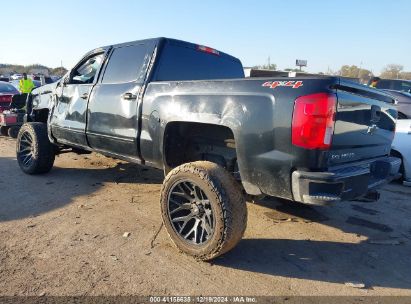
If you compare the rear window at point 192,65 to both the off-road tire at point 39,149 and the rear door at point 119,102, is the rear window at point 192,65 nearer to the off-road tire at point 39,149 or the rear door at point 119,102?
the rear door at point 119,102

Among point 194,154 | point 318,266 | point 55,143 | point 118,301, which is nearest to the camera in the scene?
point 118,301

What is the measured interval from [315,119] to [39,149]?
454cm

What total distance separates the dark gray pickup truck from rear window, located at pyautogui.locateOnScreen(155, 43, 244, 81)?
0.02 metres

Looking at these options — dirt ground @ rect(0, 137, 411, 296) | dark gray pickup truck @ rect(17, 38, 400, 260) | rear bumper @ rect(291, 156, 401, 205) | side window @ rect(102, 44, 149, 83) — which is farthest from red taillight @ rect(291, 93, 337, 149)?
side window @ rect(102, 44, 149, 83)

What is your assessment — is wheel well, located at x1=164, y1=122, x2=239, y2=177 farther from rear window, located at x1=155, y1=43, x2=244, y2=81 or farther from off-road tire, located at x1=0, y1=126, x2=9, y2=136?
off-road tire, located at x1=0, y1=126, x2=9, y2=136

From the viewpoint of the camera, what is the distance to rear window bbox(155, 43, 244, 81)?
4371mm

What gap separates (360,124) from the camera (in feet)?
10.5

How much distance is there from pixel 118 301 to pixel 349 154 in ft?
7.04

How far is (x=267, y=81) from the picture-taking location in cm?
303

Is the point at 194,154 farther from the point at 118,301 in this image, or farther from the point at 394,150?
the point at 394,150

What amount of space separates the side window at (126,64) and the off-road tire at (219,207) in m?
1.60

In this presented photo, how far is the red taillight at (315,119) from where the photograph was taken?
273cm

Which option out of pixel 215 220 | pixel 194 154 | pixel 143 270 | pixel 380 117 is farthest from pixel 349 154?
pixel 143 270

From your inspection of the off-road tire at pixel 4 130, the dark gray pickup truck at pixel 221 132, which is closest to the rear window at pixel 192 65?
the dark gray pickup truck at pixel 221 132
